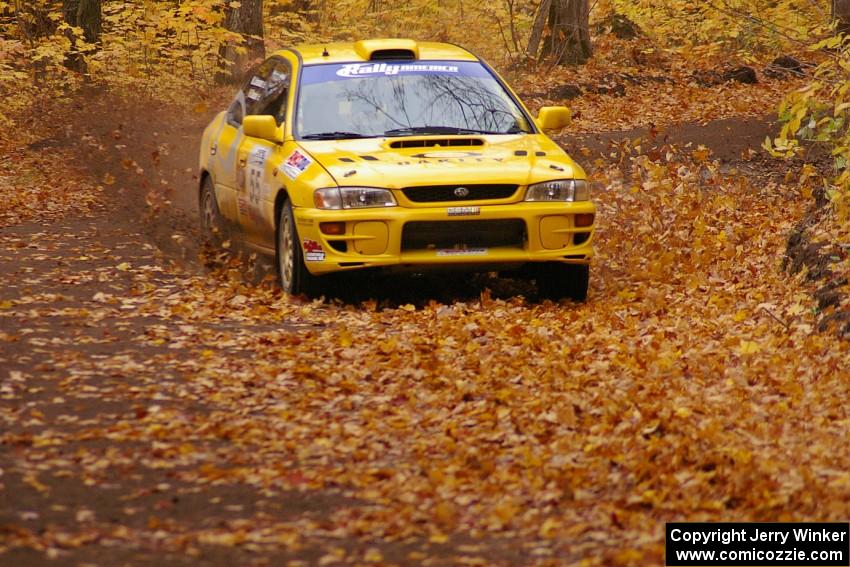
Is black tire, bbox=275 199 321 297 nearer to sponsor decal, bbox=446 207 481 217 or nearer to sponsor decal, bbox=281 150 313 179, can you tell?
sponsor decal, bbox=281 150 313 179

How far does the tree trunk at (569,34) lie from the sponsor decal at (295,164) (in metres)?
15.1

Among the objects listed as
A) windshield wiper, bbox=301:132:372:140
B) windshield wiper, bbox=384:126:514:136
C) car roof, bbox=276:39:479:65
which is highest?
car roof, bbox=276:39:479:65

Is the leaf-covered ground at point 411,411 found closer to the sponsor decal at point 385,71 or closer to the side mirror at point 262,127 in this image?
the side mirror at point 262,127

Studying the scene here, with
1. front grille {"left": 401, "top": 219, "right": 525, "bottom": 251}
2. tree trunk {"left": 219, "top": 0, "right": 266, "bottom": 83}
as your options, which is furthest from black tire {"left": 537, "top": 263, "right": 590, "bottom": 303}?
tree trunk {"left": 219, "top": 0, "right": 266, "bottom": 83}

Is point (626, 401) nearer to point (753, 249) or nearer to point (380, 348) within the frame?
point (380, 348)

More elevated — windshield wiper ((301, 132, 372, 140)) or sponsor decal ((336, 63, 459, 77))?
sponsor decal ((336, 63, 459, 77))

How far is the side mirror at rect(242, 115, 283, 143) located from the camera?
10.5 m

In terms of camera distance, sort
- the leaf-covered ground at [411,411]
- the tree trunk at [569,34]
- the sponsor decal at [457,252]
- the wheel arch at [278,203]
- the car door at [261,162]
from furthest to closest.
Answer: the tree trunk at [569,34] < the car door at [261,162] < the wheel arch at [278,203] < the sponsor decal at [457,252] < the leaf-covered ground at [411,411]

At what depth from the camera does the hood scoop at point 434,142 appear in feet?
33.9

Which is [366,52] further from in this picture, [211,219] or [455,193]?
[211,219]

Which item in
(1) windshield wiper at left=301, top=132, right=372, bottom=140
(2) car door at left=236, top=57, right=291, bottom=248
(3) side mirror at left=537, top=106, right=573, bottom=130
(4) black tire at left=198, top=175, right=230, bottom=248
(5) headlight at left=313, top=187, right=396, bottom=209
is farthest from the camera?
(4) black tire at left=198, top=175, right=230, bottom=248

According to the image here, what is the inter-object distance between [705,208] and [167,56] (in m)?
15.9

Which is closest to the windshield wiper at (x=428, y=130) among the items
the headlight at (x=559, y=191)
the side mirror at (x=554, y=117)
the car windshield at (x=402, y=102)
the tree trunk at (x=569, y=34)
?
the car windshield at (x=402, y=102)

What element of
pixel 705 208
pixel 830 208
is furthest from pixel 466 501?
pixel 705 208
